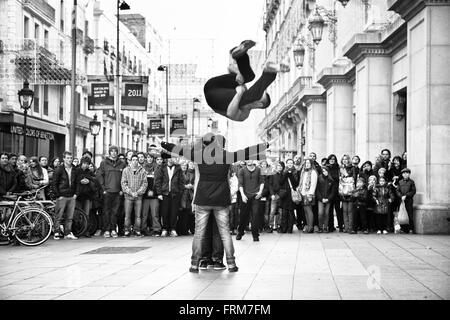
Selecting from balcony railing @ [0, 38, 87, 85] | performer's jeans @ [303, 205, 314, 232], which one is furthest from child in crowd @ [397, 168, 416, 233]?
balcony railing @ [0, 38, 87, 85]

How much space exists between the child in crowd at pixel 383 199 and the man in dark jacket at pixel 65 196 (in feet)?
23.5

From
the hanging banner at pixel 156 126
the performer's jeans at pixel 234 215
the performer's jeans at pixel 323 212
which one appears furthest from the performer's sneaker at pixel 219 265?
the hanging banner at pixel 156 126

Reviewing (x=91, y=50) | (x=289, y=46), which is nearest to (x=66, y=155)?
(x=289, y=46)

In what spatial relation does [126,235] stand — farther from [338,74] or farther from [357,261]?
[338,74]

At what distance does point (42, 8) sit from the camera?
40906 mm

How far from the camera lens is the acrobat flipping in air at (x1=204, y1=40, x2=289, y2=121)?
7594mm

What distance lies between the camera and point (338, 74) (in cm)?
2736

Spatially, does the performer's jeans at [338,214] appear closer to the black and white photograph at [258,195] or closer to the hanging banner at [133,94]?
the black and white photograph at [258,195]

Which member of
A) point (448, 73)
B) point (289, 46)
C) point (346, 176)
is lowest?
point (346, 176)

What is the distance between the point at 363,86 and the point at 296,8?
65.7 ft

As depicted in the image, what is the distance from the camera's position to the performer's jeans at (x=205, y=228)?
1044 centimetres

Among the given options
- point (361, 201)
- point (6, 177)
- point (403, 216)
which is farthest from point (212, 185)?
point (361, 201)

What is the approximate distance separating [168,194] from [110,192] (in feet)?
4.62

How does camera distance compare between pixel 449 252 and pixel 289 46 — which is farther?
pixel 289 46
